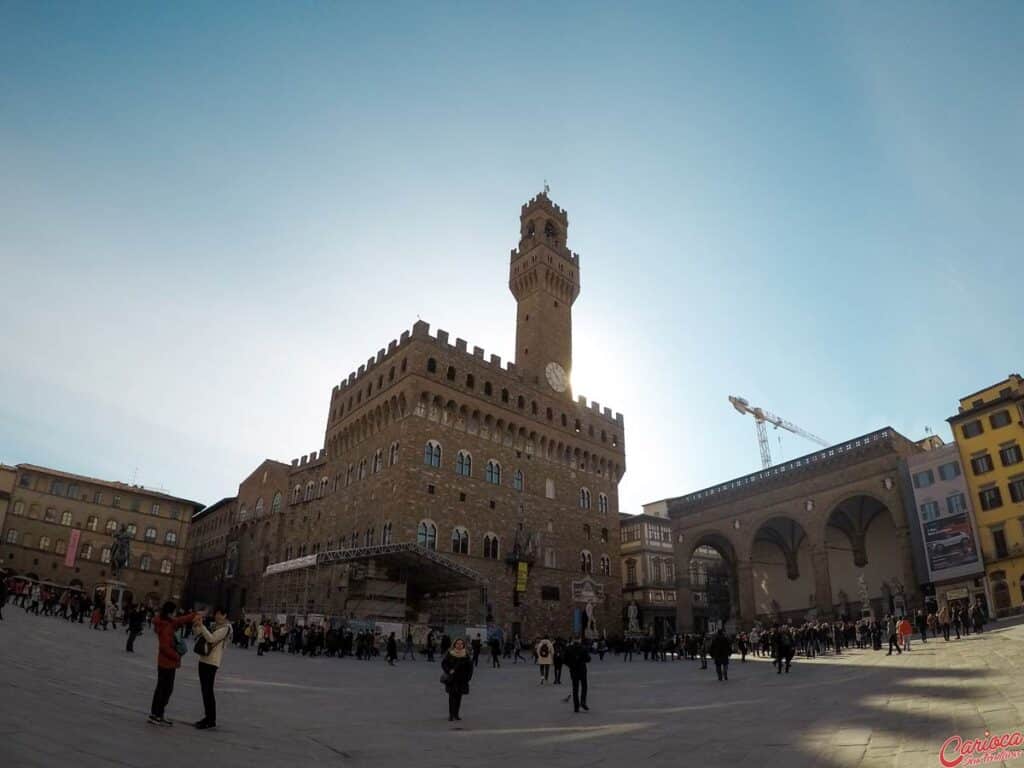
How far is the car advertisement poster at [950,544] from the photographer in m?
33.0

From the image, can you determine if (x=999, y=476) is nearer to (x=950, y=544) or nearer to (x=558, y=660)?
(x=950, y=544)

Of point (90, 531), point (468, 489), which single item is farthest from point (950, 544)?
point (90, 531)

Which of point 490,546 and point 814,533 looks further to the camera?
point 814,533

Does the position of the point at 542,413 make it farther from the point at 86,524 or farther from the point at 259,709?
the point at 86,524

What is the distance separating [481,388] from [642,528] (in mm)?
26242

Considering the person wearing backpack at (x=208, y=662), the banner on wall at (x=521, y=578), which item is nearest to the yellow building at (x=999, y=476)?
the banner on wall at (x=521, y=578)

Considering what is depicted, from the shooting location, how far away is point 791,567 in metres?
45.3

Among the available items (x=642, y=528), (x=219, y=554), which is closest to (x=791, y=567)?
(x=642, y=528)

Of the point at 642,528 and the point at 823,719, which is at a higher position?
the point at 642,528

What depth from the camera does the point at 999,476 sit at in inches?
1314

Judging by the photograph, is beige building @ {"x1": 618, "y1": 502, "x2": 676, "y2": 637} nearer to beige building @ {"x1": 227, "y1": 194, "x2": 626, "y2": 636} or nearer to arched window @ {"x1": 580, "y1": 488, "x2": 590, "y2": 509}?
arched window @ {"x1": 580, "y1": 488, "x2": 590, "y2": 509}

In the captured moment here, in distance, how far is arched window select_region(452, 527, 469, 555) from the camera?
35625 mm

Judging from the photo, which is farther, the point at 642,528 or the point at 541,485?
the point at 642,528

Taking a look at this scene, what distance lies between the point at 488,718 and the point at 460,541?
1015 inches
